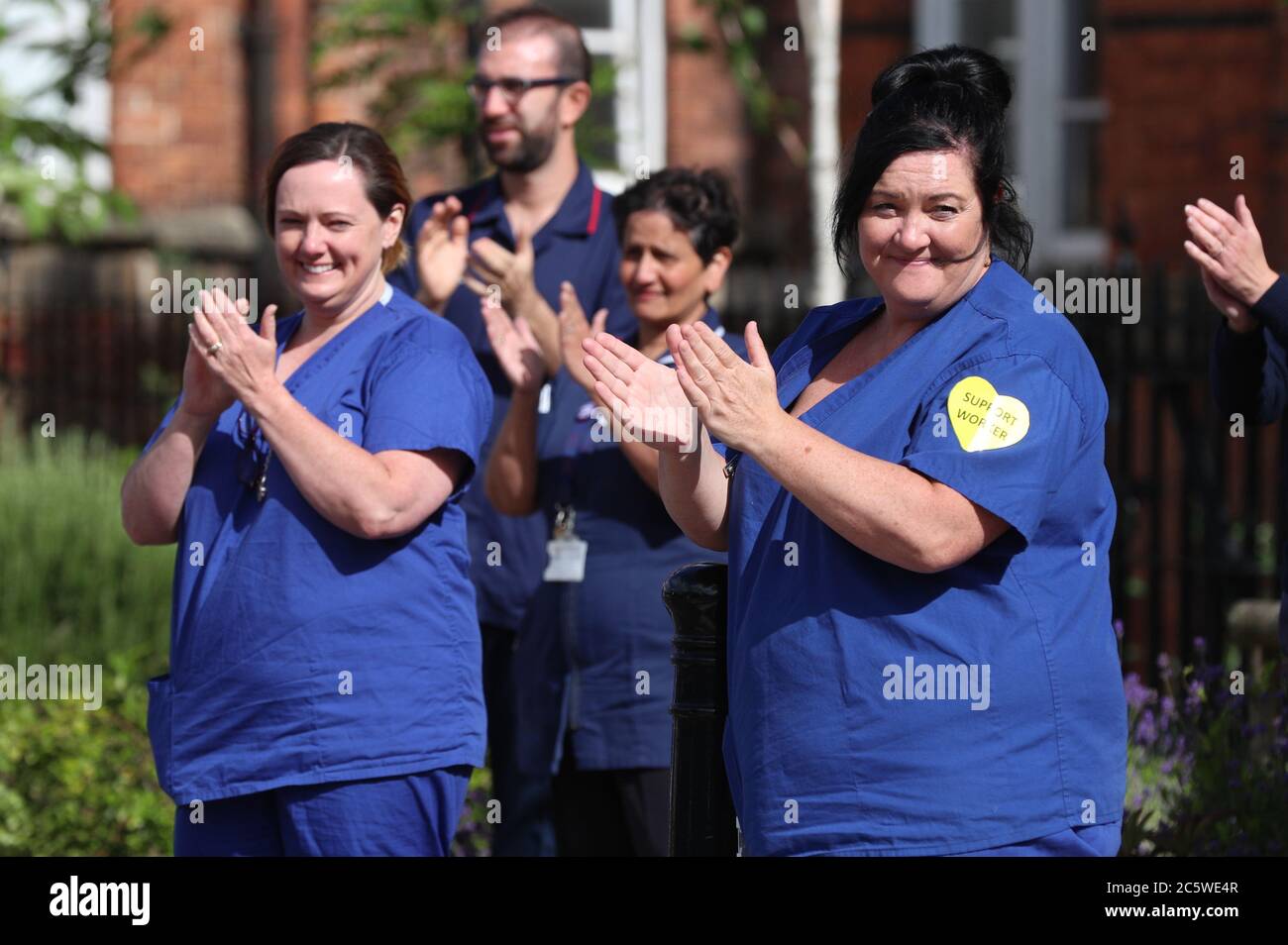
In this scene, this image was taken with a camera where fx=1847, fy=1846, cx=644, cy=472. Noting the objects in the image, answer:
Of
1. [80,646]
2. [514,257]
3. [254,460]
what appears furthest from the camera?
[80,646]

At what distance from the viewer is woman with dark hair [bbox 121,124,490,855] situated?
134 inches

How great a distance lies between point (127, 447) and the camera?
10.7 meters

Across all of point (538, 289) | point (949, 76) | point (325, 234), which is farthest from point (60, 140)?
point (949, 76)

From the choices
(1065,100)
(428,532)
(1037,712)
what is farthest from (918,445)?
(1065,100)

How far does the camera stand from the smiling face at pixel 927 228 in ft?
9.28

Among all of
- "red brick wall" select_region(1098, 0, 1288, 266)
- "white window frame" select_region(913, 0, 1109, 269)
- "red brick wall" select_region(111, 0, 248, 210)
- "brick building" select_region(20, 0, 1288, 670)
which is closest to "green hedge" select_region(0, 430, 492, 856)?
"red brick wall" select_region(111, 0, 248, 210)

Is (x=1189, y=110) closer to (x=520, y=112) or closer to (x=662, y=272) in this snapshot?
(x=520, y=112)

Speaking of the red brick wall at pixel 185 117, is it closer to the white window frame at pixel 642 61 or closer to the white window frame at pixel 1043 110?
the white window frame at pixel 642 61

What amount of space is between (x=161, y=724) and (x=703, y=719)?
1.09 m

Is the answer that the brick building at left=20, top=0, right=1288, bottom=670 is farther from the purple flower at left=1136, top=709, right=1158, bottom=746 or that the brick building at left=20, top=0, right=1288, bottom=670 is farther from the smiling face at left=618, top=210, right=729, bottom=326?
the smiling face at left=618, top=210, right=729, bottom=326

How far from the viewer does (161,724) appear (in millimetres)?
3572

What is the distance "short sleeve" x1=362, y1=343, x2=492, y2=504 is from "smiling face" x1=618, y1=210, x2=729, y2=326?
0.92m
